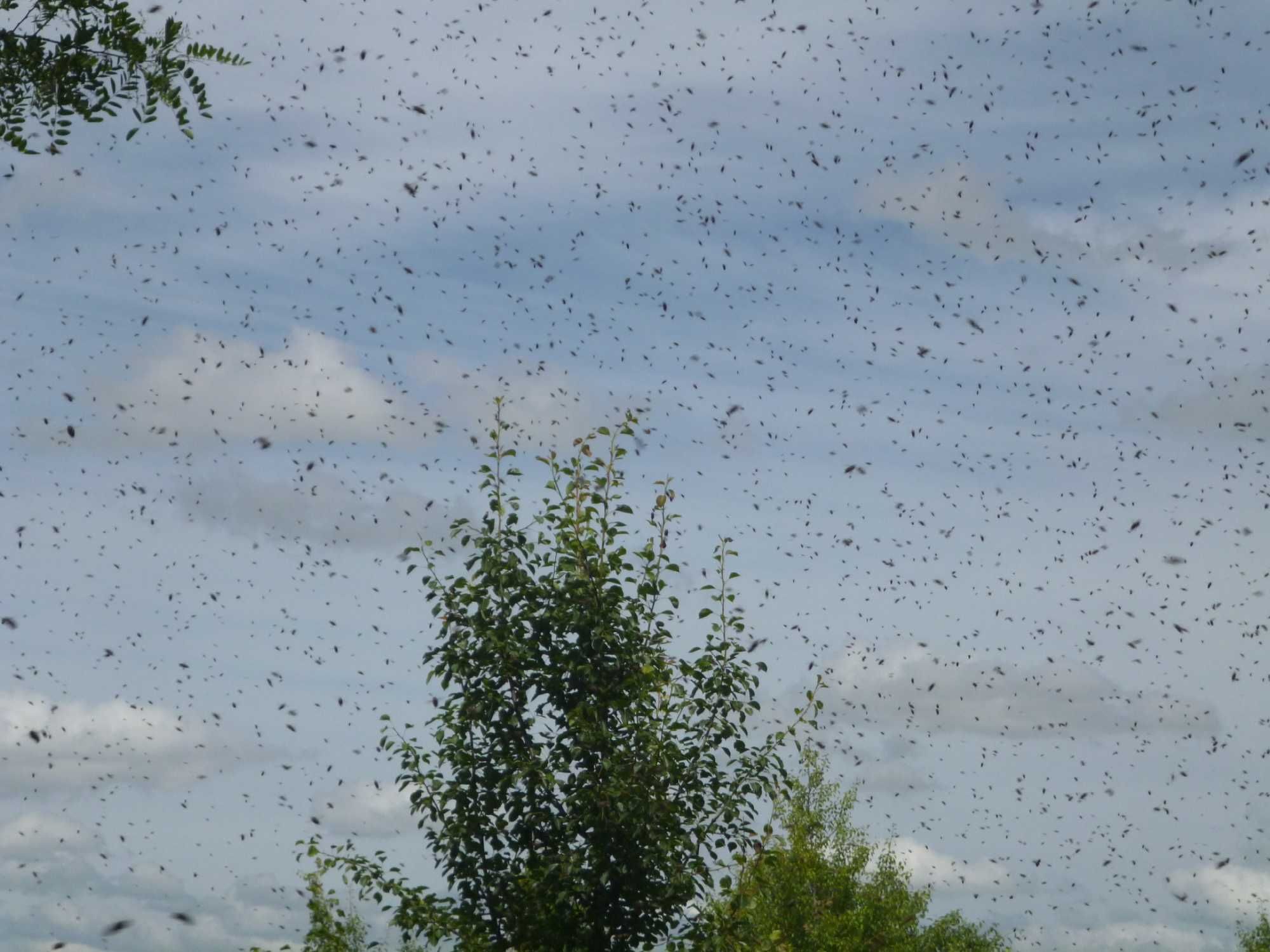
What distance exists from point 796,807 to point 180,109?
1056 inches

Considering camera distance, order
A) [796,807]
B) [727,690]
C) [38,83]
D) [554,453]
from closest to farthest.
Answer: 1. [38,83]
2. [727,690]
3. [554,453]
4. [796,807]

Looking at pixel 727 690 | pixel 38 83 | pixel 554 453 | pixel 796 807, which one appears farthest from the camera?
pixel 796 807

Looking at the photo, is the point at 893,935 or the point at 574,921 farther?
the point at 893,935

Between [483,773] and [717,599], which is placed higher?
[717,599]

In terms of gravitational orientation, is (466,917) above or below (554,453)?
below


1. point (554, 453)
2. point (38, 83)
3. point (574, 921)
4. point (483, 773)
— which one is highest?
point (38, 83)

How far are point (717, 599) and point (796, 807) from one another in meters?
22.8

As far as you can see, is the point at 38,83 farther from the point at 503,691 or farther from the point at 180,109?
the point at 503,691

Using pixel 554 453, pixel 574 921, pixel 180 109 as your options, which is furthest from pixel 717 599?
pixel 180 109

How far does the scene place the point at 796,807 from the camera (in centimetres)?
3556

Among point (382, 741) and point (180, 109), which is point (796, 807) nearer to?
point (382, 741)

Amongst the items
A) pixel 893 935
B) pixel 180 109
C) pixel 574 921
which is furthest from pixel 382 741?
pixel 893 935

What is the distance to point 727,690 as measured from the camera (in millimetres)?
13789

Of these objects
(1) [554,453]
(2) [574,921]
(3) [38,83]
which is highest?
(3) [38,83]
